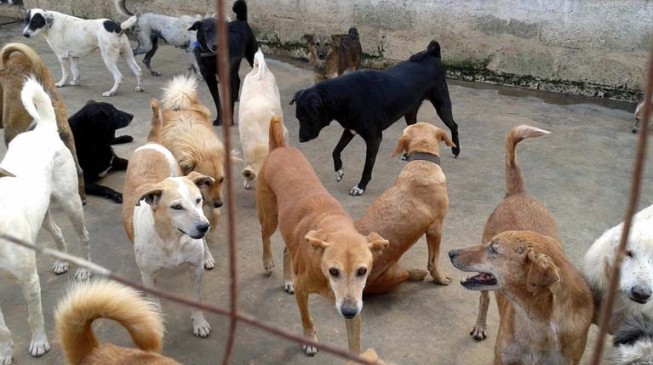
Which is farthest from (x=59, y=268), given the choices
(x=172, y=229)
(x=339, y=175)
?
(x=339, y=175)

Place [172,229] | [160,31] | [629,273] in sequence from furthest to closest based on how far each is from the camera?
[160,31] → [172,229] → [629,273]

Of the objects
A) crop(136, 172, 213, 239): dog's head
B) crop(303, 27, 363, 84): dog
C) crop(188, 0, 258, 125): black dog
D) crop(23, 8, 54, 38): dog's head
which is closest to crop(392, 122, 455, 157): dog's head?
crop(136, 172, 213, 239): dog's head

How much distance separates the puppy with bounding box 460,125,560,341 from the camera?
10.3 ft

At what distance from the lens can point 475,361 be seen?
3344 mm

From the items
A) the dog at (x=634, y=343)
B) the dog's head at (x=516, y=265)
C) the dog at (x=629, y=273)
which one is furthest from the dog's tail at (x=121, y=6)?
the dog at (x=634, y=343)

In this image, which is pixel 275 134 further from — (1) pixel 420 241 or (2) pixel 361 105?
(1) pixel 420 241

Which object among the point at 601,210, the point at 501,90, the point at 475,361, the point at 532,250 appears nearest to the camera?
the point at 532,250

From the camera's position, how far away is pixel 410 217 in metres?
3.68

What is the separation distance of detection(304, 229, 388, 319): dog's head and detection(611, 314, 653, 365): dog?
1178 millimetres

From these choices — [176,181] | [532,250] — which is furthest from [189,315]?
[532,250]

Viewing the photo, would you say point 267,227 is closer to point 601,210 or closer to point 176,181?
point 176,181

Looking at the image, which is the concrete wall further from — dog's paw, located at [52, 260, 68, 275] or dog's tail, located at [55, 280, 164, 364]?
dog's tail, located at [55, 280, 164, 364]

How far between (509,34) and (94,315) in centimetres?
712

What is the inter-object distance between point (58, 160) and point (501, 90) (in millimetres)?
6043
